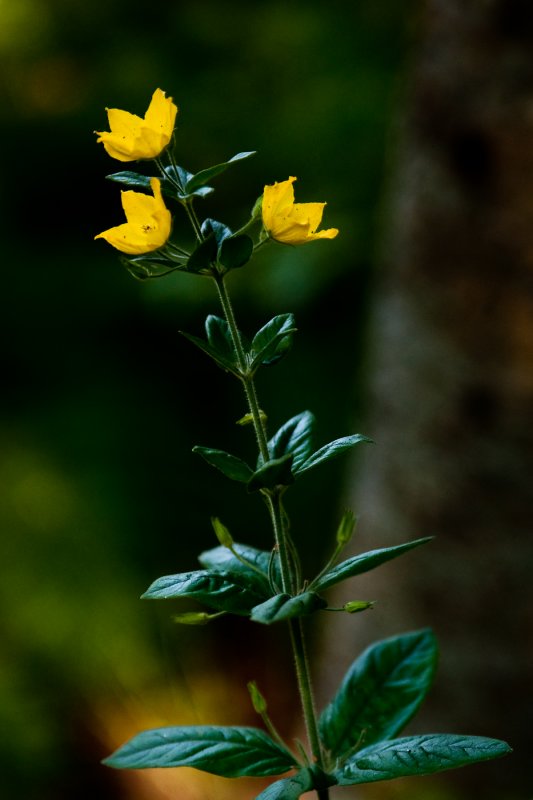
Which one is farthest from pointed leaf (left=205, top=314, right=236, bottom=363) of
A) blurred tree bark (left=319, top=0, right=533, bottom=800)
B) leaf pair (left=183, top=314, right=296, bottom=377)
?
blurred tree bark (left=319, top=0, right=533, bottom=800)

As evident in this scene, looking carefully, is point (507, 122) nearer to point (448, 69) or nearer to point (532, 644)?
point (448, 69)

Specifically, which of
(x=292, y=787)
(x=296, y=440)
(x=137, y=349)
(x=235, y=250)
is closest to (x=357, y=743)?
(x=292, y=787)

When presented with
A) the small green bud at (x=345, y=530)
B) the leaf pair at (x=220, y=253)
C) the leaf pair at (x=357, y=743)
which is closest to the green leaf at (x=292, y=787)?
the leaf pair at (x=357, y=743)

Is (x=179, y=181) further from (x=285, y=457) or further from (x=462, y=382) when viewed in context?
(x=462, y=382)

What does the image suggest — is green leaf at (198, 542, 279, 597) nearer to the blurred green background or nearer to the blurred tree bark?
the blurred tree bark

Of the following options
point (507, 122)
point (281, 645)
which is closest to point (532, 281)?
point (507, 122)

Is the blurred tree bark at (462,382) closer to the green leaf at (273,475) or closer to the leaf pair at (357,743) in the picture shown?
the leaf pair at (357,743)
